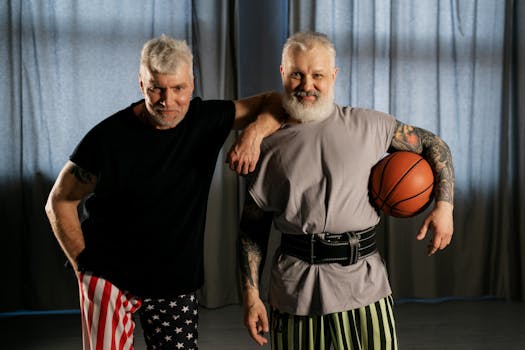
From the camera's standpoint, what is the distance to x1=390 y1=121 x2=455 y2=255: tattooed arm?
1.66m

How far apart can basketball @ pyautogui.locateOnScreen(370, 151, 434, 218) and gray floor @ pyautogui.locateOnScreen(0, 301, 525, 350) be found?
1.71 m

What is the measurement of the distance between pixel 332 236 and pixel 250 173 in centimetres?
33

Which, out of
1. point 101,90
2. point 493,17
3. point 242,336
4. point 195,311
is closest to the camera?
point 195,311

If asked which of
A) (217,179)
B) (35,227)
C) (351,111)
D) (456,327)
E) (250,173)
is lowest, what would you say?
(456,327)

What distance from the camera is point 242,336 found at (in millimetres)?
3350

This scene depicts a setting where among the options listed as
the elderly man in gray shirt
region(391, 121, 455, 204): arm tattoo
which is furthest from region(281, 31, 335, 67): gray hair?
region(391, 121, 455, 204): arm tattoo

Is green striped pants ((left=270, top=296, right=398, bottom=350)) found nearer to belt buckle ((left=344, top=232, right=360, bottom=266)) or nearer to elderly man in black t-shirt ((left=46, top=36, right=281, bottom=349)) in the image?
belt buckle ((left=344, top=232, right=360, bottom=266))

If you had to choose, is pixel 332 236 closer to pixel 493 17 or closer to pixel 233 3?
pixel 233 3

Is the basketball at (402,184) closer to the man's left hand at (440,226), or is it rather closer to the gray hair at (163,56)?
the man's left hand at (440,226)

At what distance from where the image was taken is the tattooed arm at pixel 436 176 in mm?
1660

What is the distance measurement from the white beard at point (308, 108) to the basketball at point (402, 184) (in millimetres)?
241

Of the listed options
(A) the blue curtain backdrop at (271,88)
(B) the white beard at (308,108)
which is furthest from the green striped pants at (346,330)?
(A) the blue curtain backdrop at (271,88)

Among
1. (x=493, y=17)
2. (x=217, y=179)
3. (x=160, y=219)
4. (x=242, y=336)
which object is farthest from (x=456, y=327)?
(x=160, y=219)

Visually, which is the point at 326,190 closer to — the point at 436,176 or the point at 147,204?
the point at 436,176
